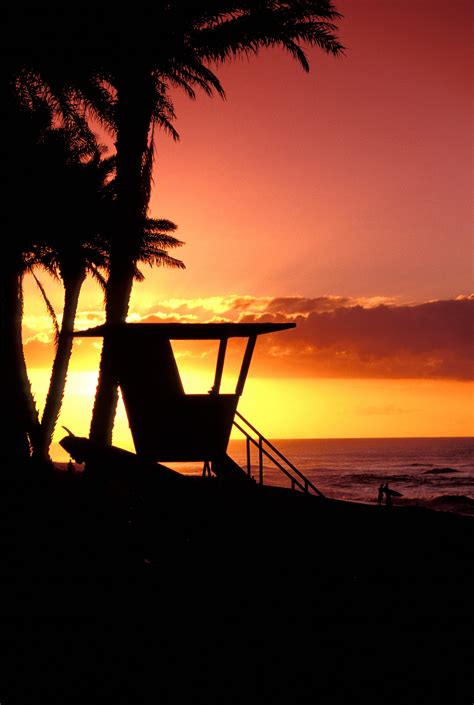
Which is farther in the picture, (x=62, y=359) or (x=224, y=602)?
(x=62, y=359)

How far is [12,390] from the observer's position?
19.7m

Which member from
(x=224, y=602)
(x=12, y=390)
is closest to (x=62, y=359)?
(x=12, y=390)

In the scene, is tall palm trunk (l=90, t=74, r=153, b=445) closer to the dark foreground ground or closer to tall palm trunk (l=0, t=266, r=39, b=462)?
tall palm trunk (l=0, t=266, r=39, b=462)

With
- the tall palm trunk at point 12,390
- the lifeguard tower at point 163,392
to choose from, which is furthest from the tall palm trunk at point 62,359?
the lifeguard tower at point 163,392

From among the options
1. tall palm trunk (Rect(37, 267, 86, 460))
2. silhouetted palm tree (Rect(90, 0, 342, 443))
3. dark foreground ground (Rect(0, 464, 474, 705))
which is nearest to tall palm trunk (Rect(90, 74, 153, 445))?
silhouetted palm tree (Rect(90, 0, 342, 443))

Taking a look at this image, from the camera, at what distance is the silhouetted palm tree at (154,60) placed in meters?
20.7

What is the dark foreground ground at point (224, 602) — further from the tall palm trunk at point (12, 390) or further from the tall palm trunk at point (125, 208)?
the tall palm trunk at point (125, 208)

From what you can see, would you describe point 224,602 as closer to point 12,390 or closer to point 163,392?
point 163,392

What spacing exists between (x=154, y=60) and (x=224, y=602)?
15389 mm

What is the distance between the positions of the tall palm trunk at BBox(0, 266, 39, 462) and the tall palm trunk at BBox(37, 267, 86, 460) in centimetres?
313

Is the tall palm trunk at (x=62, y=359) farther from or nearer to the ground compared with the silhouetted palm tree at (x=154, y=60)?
nearer to the ground

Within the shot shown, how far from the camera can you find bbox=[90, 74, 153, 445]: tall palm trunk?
22.1 metres

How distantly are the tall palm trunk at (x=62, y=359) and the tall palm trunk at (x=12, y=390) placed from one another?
3.13 metres

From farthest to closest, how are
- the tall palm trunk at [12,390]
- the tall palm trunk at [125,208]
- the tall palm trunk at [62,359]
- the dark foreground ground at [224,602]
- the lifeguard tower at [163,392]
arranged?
the tall palm trunk at [62,359] < the tall palm trunk at [125,208] < the tall palm trunk at [12,390] < the lifeguard tower at [163,392] < the dark foreground ground at [224,602]
